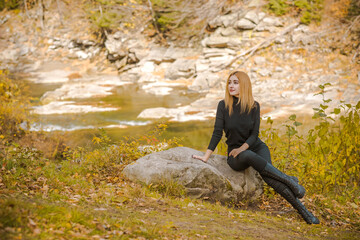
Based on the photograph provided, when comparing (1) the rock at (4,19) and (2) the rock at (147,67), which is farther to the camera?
(1) the rock at (4,19)

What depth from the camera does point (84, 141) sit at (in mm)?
10016

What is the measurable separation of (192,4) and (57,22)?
14.1m

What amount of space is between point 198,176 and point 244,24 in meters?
17.4

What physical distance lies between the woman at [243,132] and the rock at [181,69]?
16401 mm

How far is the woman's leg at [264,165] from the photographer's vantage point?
13.6 ft

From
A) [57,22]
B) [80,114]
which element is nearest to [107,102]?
[80,114]

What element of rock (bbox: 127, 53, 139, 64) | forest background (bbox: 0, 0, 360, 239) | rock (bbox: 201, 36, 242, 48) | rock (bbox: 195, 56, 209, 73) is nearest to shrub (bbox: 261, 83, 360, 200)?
forest background (bbox: 0, 0, 360, 239)

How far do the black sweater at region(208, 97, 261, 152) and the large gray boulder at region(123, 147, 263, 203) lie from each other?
0.37m

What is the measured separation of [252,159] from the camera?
168 inches

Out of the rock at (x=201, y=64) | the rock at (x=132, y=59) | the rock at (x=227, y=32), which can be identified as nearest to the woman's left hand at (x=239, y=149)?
the rock at (x=201, y=64)

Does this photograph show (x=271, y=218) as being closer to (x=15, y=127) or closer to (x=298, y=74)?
(x=15, y=127)

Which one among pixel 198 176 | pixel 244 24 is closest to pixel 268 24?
pixel 244 24

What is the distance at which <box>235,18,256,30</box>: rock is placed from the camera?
20141 mm

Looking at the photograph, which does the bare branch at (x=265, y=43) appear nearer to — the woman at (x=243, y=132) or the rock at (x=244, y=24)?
the rock at (x=244, y=24)
